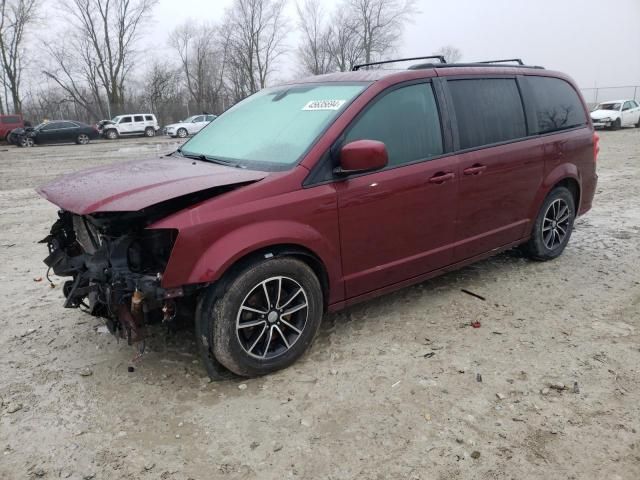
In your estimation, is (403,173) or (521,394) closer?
(521,394)

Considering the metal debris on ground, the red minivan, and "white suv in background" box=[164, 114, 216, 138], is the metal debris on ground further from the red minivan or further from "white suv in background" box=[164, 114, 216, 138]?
"white suv in background" box=[164, 114, 216, 138]

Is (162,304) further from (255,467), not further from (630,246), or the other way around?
(630,246)

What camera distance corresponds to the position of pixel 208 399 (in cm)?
296

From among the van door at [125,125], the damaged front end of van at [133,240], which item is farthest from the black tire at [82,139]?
the damaged front end of van at [133,240]

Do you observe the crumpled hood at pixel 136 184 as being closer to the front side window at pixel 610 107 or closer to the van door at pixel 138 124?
the front side window at pixel 610 107

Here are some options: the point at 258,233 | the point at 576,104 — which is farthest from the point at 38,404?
the point at 576,104

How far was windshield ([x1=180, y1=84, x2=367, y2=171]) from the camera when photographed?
3289 millimetres

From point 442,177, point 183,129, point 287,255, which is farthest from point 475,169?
point 183,129

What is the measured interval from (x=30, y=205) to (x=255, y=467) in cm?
821

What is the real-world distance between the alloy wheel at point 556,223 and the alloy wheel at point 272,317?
292 cm

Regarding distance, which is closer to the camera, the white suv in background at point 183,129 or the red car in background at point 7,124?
the red car in background at point 7,124

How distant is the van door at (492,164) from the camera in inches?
155

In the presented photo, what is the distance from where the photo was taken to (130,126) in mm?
33250

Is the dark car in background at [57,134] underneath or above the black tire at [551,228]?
above
